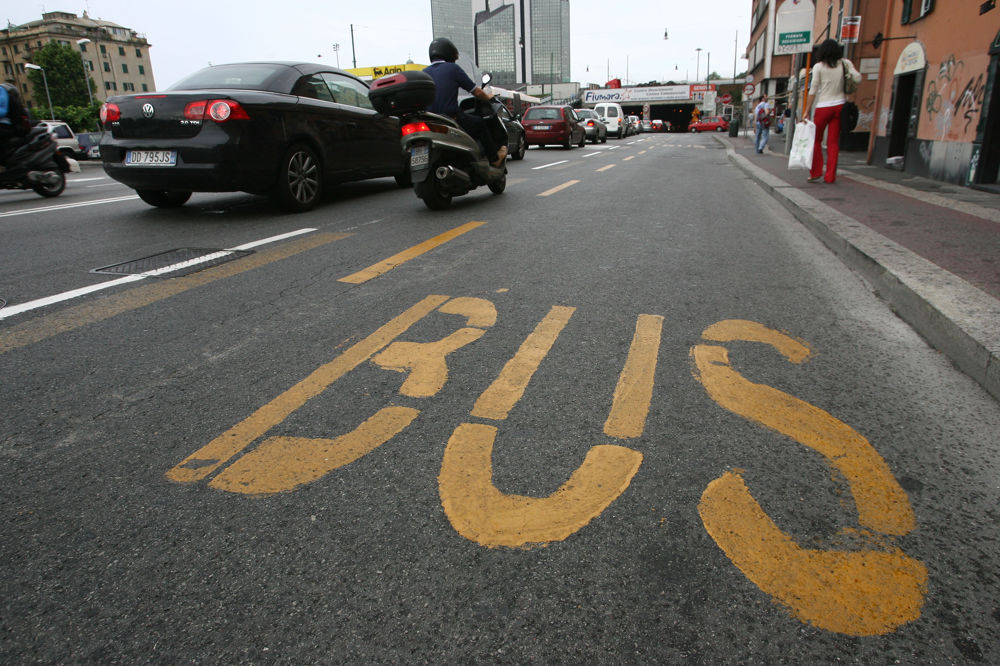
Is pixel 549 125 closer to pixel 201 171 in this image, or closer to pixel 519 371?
pixel 201 171

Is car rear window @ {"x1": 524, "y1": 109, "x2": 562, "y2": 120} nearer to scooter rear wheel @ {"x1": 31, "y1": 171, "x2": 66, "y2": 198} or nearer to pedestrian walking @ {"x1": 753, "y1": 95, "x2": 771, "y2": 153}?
pedestrian walking @ {"x1": 753, "y1": 95, "x2": 771, "y2": 153}

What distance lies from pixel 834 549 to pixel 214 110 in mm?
6713

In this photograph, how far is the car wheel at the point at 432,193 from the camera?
743 cm

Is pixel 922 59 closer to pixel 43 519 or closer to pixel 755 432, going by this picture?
pixel 755 432

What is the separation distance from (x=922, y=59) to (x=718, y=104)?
73055mm

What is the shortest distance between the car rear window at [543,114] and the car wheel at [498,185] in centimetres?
1543

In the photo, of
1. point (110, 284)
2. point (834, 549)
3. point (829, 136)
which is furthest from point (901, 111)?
point (110, 284)

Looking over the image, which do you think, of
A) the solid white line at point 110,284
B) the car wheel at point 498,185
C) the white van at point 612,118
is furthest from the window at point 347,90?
the white van at point 612,118

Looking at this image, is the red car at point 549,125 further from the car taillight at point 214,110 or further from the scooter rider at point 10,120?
the car taillight at point 214,110

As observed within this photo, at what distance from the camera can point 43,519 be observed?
1889mm

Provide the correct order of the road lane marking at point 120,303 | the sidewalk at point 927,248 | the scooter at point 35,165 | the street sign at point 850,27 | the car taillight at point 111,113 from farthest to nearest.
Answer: the street sign at point 850,27 < the scooter at point 35,165 < the car taillight at point 111,113 < the road lane marking at point 120,303 < the sidewalk at point 927,248

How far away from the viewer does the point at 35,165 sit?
9312mm

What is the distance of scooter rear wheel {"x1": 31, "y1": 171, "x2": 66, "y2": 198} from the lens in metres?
9.46

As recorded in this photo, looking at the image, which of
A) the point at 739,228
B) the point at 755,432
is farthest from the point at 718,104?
the point at 755,432
